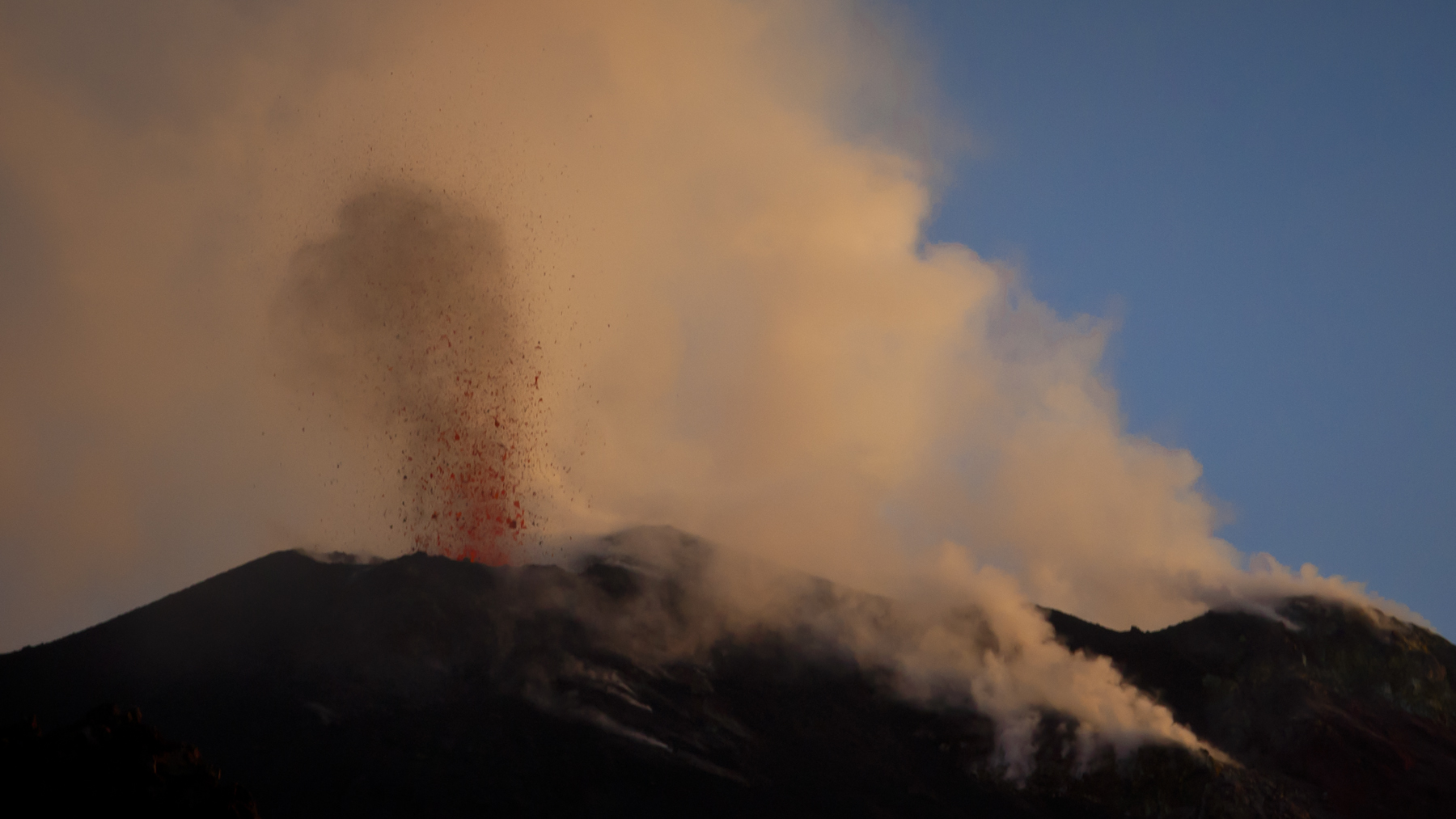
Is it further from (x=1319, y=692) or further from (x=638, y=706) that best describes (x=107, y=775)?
(x=1319, y=692)

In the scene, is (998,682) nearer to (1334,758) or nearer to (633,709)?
(1334,758)

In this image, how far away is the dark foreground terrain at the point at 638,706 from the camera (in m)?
60.0

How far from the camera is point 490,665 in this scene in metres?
72.4

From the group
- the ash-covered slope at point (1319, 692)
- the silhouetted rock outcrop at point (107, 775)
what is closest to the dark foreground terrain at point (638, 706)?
the ash-covered slope at point (1319, 692)

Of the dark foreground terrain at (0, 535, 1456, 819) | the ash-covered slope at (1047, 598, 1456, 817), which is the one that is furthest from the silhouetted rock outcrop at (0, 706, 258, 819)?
the ash-covered slope at (1047, 598, 1456, 817)

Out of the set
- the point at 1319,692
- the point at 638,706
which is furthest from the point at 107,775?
the point at 1319,692

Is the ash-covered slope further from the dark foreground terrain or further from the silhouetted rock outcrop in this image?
the silhouetted rock outcrop

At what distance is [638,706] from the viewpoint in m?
69.9

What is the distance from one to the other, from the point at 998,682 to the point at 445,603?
4300 centimetres

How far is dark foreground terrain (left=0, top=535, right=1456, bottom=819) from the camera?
60.0 meters

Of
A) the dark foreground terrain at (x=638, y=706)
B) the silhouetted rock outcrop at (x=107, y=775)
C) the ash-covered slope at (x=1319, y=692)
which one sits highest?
the ash-covered slope at (x=1319, y=692)

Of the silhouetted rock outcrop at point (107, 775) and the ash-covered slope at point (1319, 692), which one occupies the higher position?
the ash-covered slope at point (1319, 692)

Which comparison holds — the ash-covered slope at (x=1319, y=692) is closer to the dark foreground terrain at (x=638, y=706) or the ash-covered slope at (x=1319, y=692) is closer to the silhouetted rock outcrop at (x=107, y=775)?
the dark foreground terrain at (x=638, y=706)

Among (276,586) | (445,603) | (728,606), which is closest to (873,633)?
(728,606)
